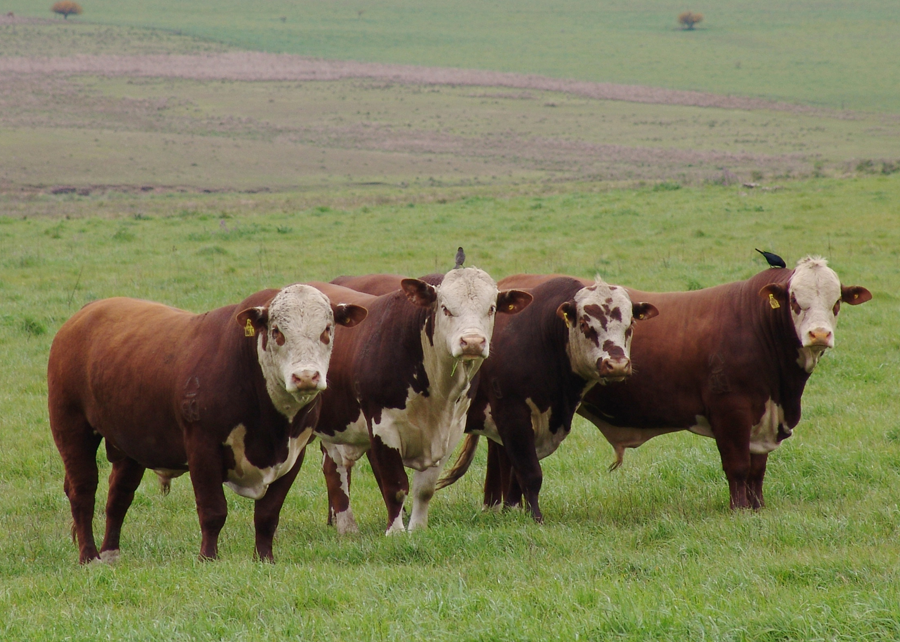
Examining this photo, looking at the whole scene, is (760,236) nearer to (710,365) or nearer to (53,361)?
→ (710,365)

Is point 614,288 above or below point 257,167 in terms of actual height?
above

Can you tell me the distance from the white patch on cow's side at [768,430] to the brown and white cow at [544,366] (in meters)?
1.11

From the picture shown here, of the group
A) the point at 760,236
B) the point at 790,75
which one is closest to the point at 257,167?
the point at 760,236

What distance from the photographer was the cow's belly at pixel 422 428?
706 cm

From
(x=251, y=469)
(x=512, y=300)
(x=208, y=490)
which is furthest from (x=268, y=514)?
(x=512, y=300)

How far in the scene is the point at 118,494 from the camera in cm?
711

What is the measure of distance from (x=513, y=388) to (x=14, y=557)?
361cm

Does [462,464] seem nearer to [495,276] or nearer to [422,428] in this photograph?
[422,428]

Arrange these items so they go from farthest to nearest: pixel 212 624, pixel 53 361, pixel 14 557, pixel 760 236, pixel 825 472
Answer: pixel 760 236 < pixel 825 472 < pixel 53 361 < pixel 14 557 < pixel 212 624

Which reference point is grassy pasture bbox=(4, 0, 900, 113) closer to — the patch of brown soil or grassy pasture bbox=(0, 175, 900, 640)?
the patch of brown soil

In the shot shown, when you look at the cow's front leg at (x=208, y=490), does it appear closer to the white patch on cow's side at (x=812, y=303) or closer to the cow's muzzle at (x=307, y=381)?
the cow's muzzle at (x=307, y=381)

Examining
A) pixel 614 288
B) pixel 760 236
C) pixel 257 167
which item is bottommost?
pixel 257 167

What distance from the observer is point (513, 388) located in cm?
755

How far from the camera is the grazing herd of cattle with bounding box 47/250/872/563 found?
626 cm
